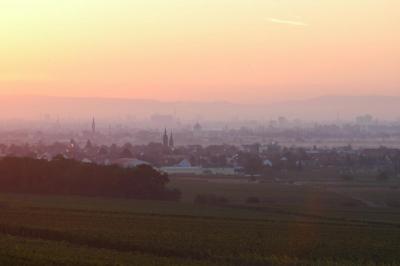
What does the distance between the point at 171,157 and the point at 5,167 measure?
4264 centimetres

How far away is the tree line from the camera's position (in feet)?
136

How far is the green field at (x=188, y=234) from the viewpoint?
62.0 feet

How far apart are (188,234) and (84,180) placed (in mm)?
20469

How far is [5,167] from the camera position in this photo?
43188mm

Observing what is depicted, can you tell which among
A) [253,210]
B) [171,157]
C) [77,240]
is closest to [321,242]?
[77,240]

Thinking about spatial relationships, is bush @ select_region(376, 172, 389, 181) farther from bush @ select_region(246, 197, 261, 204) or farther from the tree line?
the tree line

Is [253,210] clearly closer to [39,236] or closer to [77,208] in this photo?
[77,208]

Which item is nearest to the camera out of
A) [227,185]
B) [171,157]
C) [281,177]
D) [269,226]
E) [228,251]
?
[228,251]

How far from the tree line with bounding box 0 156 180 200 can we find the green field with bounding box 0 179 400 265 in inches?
185

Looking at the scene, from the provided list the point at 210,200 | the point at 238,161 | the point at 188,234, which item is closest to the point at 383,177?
the point at 210,200

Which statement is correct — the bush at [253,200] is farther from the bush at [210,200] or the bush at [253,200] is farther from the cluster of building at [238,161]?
the cluster of building at [238,161]

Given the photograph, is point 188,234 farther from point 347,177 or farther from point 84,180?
point 347,177

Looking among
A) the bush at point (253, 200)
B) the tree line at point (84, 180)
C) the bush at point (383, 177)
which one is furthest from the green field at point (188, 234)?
the bush at point (383, 177)

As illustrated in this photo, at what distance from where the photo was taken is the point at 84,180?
1666 inches
